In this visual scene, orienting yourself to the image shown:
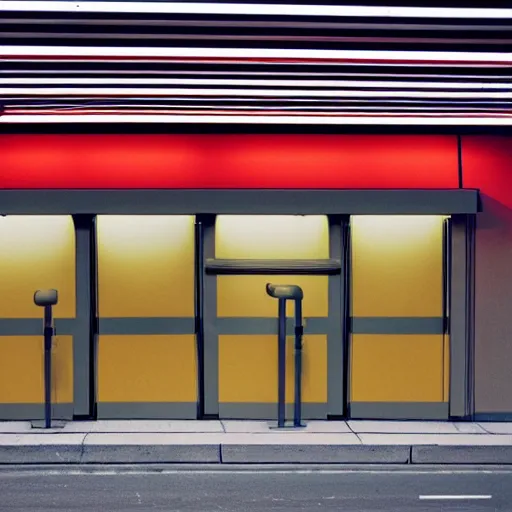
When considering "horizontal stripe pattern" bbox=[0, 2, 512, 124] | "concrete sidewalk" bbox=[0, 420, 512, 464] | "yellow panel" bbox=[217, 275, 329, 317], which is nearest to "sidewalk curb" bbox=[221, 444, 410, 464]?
"concrete sidewalk" bbox=[0, 420, 512, 464]

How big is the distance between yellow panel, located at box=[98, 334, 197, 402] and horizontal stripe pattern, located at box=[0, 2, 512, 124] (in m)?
2.49

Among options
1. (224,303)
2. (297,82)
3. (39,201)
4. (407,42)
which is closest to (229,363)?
(224,303)

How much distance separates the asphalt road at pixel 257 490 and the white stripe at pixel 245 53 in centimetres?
363

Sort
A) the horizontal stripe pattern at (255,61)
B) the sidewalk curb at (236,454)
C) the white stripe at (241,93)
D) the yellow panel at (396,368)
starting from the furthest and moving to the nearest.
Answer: the yellow panel at (396,368)
the sidewalk curb at (236,454)
the white stripe at (241,93)
the horizontal stripe pattern at (255,61)

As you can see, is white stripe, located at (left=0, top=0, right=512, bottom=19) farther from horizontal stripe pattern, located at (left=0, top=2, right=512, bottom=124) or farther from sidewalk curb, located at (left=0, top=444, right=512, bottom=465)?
sidewalk curb, located at (left=0, top=444, right=512, bottom=465)

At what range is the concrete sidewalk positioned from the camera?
864cm

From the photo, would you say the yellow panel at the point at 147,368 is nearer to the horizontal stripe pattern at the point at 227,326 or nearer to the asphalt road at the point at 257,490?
the horizontal stripe pattern at the point at 227,326

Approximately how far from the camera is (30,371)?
9.84m

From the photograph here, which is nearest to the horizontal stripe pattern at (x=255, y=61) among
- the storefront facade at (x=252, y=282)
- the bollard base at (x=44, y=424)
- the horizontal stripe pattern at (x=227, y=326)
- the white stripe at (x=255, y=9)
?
the white stripe at (x=255, y=9)

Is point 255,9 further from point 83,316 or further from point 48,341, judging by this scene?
point 83,316

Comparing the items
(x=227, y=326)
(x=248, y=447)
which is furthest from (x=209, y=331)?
(x=248, y=447)

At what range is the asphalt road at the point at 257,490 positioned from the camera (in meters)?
7.29

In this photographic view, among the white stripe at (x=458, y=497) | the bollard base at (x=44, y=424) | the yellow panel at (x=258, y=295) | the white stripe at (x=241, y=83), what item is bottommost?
the white stripe at (x=458, y=497)

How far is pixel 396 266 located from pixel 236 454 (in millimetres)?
2850
